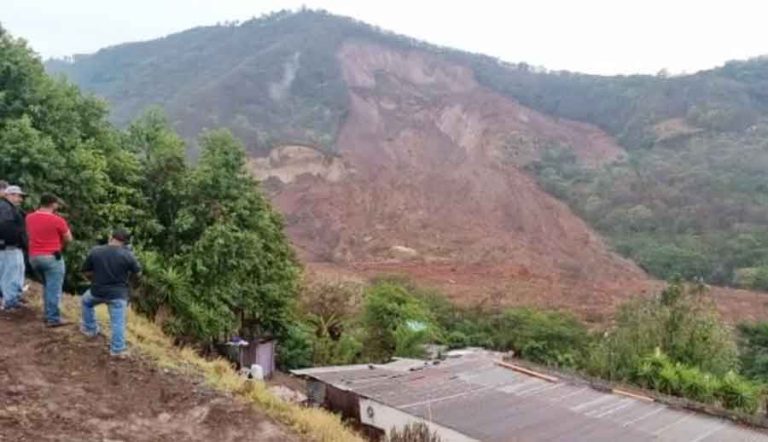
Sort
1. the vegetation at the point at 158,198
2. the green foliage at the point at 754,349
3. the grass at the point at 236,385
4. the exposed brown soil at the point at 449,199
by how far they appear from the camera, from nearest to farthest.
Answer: the grass at the point at 236,385 → the vegetation at the point at 158,198 → the green foliage at the point at 754,349 → the exposed brown soil at the point at 449,199

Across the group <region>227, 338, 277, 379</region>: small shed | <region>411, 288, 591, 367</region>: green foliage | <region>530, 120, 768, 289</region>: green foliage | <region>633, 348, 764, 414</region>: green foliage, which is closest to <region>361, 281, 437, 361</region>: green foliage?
<region>411, 288, 591, 367</region>: green foliage

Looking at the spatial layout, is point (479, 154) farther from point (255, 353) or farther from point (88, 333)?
point (88, 333)

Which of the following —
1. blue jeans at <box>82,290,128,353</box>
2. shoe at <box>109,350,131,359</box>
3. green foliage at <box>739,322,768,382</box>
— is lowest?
green foliage at <box>739,322,768,382</box>

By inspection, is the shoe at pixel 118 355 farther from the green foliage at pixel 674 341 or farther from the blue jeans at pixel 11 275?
the green foliage at pixel 674 341

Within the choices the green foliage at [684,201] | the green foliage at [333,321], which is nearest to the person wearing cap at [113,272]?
the green foliage at [333,321]

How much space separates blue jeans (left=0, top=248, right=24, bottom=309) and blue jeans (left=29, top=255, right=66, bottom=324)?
1.18 ft

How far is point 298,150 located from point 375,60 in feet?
84.4

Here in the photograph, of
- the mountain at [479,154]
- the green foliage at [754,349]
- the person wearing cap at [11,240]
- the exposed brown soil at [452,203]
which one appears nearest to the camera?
the person wearing cap at [11,240]

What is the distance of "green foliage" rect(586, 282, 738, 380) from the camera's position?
1781 cm

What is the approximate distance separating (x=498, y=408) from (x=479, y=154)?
44.4 meters

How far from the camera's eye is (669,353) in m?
18.2

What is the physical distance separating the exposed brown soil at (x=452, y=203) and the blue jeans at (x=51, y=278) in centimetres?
2286

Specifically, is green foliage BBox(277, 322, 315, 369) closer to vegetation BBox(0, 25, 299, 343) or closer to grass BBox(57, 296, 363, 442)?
vegetation BBox(0, 25, 299, 343)

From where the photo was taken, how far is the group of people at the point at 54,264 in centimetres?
692
